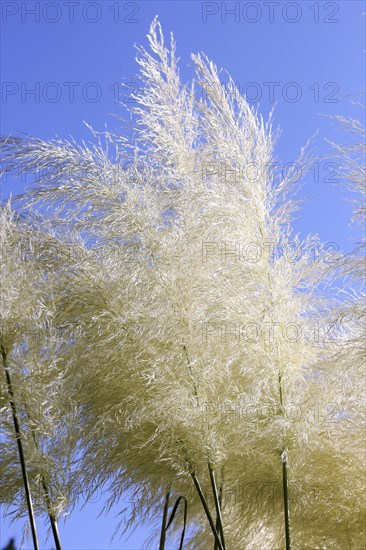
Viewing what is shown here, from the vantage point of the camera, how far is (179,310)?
94.2 inches

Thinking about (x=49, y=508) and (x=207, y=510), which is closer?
(x=49, y=508)

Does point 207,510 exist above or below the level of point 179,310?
below

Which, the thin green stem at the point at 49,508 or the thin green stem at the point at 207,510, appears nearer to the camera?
the thin green stem at the point at 49,508

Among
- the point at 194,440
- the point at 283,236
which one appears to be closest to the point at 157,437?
the point at 194,440

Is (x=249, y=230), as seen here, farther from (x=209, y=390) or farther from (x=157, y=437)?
(x=157, y=437)

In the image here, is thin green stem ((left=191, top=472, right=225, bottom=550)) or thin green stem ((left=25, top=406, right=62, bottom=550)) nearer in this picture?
thin green stem ((left=25, top=406, right=62, bottom=550))

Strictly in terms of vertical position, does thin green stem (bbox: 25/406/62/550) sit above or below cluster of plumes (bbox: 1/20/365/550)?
below

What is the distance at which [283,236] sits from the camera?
8.44ft

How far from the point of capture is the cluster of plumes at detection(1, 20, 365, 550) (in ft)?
7.76

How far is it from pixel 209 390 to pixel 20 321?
638 mm

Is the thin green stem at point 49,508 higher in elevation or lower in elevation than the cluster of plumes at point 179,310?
lower

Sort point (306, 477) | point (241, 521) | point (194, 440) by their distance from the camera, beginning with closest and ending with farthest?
1. point (194, 440)
2. point (306, 477)
3. point (241, 521)

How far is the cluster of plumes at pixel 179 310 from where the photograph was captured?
93.1 inches

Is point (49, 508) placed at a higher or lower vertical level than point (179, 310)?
lower
